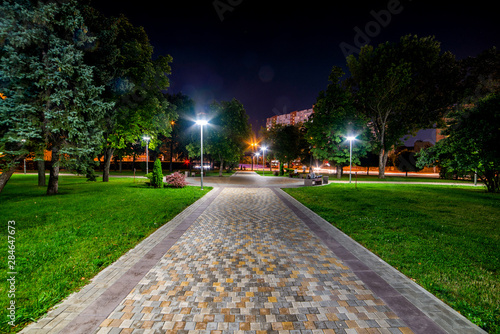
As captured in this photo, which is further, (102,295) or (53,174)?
(53,174)

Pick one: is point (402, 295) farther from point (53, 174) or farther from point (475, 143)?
point (53, 174)

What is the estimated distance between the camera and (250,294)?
3.45 meters

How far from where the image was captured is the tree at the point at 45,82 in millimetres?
10297

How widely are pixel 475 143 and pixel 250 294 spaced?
1763cm

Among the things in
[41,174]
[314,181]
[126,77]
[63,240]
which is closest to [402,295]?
[63,240]

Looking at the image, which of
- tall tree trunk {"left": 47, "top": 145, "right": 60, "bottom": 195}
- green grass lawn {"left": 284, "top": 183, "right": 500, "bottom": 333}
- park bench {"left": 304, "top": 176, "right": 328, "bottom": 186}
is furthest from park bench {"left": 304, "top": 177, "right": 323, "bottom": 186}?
tall tree trunk {"left": 47, "top": 145, "right": 60, "bottom": 195}

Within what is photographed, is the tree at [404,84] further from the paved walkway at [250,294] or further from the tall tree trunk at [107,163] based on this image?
the tall tree trunk at [107,163]

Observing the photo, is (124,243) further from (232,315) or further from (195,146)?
(195,146)

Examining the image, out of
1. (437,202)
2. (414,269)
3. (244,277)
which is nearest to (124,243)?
(244,277)

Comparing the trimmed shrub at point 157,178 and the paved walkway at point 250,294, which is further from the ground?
the trimmed shrub at point 157,178

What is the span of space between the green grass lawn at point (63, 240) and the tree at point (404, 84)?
1165 inches

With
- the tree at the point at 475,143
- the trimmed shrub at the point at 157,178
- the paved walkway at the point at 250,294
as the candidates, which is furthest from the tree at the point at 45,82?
the tree at the point at 475,143

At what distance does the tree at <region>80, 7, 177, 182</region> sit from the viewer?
47.2 ft

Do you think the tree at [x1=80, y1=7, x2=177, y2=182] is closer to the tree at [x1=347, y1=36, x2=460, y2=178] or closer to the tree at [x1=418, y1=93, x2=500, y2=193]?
the tree at [x1=418, y1=93, x2=500, y2=193]
